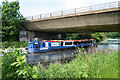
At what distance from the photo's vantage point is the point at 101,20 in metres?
15.2

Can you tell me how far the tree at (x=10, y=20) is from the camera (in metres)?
19.7

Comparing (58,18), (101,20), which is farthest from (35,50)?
(101,20)

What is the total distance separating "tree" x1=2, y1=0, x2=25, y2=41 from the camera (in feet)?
64.7

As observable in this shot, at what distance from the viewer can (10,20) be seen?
19.8 m

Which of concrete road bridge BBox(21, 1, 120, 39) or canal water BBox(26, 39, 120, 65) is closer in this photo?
canal water BBox(26, 39, 120, 65)

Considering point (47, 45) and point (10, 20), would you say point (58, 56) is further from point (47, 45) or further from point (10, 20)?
point (10, 20)

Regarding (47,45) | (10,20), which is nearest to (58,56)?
(47,45)

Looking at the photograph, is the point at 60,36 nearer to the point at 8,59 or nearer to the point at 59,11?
the point at 59,11

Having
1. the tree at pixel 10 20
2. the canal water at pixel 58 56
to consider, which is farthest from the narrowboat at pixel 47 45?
the tree at pixel 10 20

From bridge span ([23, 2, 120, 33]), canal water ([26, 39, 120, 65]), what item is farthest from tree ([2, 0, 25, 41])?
canal water ([26, 39, 120, 65])

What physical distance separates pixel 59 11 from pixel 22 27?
34.5 ft

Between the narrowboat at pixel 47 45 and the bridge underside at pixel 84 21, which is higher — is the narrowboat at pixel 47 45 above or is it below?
below

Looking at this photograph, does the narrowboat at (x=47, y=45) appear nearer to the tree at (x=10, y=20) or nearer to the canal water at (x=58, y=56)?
the canal water at (x=58, y=56)

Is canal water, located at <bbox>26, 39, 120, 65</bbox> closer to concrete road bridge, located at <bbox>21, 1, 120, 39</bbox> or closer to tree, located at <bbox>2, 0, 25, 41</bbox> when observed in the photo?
concrete road bridge, located at <bbox>21, 1, 120, 39</bbox>
